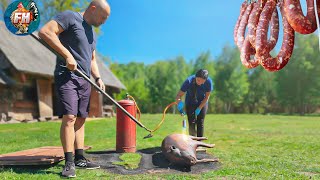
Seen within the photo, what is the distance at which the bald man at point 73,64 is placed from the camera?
459 centimetres

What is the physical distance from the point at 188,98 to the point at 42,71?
1255cm

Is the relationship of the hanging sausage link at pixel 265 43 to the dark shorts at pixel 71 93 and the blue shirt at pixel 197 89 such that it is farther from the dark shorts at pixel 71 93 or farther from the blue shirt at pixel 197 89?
the blue shirt at pixel 197 89

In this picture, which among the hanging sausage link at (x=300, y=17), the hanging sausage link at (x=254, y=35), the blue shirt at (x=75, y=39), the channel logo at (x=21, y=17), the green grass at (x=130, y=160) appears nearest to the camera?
the hanging sausage link at (x=300, y=17)

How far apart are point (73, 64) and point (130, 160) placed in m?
2.10

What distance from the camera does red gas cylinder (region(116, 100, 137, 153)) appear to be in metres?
6.71

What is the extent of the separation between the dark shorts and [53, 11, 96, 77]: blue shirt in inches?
4.4

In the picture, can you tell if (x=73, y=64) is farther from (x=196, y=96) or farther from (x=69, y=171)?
(x=196, y=96)

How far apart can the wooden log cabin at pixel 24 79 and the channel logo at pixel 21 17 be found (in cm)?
1366

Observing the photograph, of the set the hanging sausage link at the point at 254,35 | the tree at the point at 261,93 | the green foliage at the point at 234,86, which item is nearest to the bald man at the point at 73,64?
the hanging sausage link at the point at 254,35

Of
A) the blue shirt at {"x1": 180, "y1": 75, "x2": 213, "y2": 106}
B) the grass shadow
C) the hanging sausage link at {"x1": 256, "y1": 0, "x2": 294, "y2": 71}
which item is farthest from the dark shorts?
the hanging sausage link at {"x1": 256, "y1": 0, "x2": 294, "y2": 71}

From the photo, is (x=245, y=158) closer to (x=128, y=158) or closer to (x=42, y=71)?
(x=128, y=158)

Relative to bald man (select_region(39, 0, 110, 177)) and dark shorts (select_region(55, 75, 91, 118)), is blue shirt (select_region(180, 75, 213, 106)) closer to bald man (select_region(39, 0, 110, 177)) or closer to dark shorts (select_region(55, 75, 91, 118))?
bald man (select_region(39, 0, 110, 177))

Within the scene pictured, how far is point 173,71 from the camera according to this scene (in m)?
58.6

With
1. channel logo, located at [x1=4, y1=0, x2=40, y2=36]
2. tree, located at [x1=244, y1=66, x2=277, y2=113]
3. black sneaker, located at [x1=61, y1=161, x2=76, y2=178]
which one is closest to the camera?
channel logo, located at [x1=4, y1=0, x2=40, y2=36]
